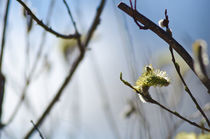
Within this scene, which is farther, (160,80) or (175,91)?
(175,91)

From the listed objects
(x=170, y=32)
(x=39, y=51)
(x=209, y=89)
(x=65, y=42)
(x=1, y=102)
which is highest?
(x=65, y=42)

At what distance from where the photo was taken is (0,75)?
91 cm

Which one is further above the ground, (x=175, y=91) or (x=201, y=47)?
(x=175, y=91)

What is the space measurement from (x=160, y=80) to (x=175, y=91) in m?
0.75

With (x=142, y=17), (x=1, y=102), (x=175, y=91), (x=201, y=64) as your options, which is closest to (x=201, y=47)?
(x=201, y=64)

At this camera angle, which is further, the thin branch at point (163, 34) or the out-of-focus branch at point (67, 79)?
the out-of-focus branch at point (67, 79)

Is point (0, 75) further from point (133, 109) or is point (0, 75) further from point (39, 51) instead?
point (133, 109)

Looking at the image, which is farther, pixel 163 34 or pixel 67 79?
pixel 67 79

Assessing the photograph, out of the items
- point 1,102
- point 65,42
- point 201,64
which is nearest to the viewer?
point 201,64

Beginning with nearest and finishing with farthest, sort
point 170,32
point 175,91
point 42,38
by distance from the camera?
1. point 170,32
2. point 42,38
3. point 175,91

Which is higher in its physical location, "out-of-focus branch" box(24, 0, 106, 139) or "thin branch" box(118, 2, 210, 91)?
"out-of-focus branch" box(24, 0, 106, 139)

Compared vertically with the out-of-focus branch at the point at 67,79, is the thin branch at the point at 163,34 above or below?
below

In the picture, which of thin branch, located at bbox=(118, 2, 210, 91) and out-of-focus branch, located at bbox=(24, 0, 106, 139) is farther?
out-of-focus branch, located at bbox=(24, 0, 106, 139)

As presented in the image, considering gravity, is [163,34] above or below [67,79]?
below
